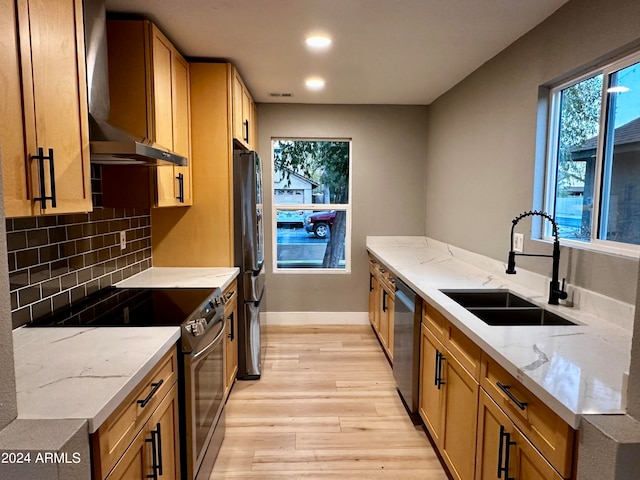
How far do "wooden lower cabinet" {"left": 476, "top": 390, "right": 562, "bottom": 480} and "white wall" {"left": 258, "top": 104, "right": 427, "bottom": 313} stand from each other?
2.88 metres

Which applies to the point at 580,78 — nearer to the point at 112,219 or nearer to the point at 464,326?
the point at 464,326

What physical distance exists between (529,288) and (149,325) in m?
2.03

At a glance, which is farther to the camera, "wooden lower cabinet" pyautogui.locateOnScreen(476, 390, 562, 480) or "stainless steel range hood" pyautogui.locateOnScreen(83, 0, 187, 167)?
"stainless steel range hood" pyautogui.locateOnScreen(83, 0, 187, 167)

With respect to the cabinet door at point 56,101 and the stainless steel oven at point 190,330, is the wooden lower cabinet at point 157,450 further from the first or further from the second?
the cabinet door at point 56,101

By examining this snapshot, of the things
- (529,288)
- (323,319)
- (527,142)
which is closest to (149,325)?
(529,288)

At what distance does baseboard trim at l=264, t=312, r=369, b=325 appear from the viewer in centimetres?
440

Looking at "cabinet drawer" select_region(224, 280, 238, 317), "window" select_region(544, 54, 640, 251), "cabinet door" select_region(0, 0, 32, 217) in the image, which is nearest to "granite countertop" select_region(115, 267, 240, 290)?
"cabinet drawer" select_region(224, 280, 238, 317)

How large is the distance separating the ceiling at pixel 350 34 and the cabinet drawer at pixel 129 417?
180cm

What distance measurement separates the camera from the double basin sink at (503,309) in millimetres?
1899

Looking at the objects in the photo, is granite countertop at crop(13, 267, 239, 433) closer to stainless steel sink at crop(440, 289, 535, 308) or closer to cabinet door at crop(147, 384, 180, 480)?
cabinet door at crop(147, 384, 180, 480)

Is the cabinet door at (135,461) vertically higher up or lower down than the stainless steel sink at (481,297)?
lower down

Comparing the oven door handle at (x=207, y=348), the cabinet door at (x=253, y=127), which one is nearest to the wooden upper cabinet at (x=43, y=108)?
the oven door handle at (x=207, y=348)

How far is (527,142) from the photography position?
2.36 m

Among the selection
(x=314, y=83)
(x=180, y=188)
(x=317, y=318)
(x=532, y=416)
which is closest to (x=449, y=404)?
(x=532, y=416)
